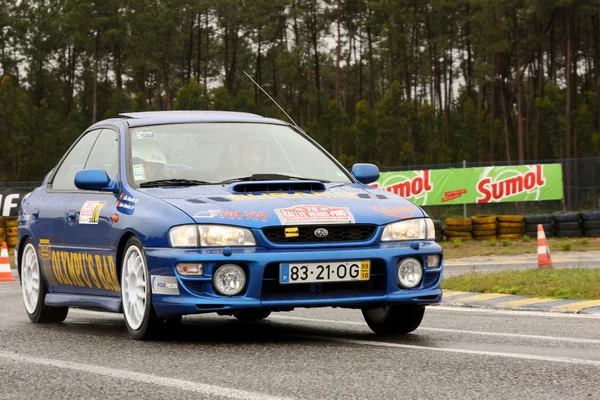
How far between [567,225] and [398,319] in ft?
70.3

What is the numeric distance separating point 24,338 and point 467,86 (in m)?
88.8

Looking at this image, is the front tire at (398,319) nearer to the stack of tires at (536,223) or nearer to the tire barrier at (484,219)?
the tire barrier at (484,219)

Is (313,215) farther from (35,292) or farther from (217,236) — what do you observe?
(35,292)

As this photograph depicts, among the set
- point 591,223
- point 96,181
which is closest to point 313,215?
point 96,181

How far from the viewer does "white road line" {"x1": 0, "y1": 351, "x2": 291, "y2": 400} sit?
5109 mm

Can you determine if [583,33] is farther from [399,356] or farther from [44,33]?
[399,356]

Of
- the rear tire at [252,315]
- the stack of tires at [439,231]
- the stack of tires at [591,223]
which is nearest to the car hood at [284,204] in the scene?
the rear tire at [252,315]

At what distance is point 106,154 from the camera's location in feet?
29.0

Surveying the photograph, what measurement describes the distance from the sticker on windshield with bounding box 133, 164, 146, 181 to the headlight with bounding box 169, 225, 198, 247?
1.07 m

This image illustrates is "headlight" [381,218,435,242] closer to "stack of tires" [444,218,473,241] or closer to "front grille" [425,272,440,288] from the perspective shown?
"front grille" [425,272,440,288]

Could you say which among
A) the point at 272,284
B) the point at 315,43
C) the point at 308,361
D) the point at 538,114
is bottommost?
the point at 308,361

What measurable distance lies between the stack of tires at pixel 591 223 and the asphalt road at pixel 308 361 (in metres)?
19.8

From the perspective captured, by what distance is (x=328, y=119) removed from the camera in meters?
81.4

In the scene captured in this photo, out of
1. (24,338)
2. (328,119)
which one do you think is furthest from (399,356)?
(328,119)
